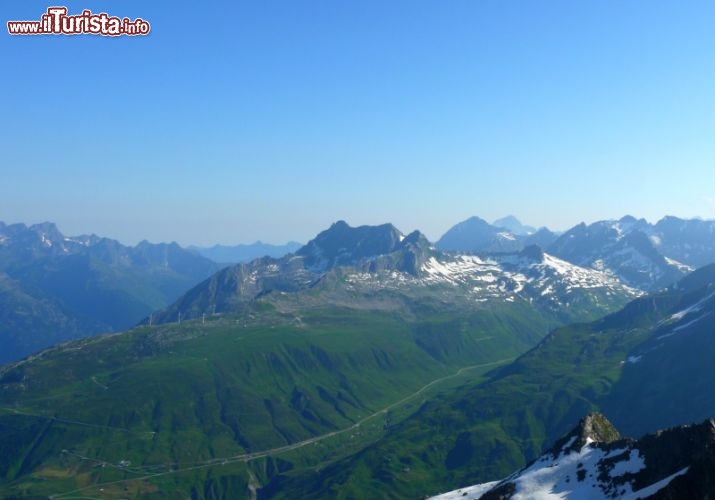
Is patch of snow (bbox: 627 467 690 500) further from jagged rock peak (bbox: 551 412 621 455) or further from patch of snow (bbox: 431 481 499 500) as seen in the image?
patch of snow (bbox: 431 481 499 500)

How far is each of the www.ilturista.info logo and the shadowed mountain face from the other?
149016mm

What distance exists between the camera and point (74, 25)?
172 meters

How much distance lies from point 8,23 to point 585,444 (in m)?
181

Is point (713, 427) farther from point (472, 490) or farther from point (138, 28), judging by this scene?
point (138, 28)

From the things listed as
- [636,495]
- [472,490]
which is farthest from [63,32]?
[636,495]

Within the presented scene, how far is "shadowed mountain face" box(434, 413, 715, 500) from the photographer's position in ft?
273

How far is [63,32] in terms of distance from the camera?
169375mm

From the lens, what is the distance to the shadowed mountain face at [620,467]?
3278 inches

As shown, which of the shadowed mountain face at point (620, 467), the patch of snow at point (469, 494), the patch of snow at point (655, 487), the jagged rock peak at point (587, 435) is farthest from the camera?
the patch of snow at point (469, 494)

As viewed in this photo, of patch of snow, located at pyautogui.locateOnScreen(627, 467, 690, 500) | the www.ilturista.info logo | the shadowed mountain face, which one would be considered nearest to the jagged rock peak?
the shadowed mountain face

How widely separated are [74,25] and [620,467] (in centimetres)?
16759

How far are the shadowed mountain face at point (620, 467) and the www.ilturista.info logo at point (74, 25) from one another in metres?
149

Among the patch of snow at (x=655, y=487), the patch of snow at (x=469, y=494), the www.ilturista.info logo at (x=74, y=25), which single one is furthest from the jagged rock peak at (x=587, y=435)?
the www.ilturista.info logo at (x=74, y=25)

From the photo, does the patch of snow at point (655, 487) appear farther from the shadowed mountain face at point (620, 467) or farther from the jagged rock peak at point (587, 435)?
the jagged rock peak at point (587, 435)
